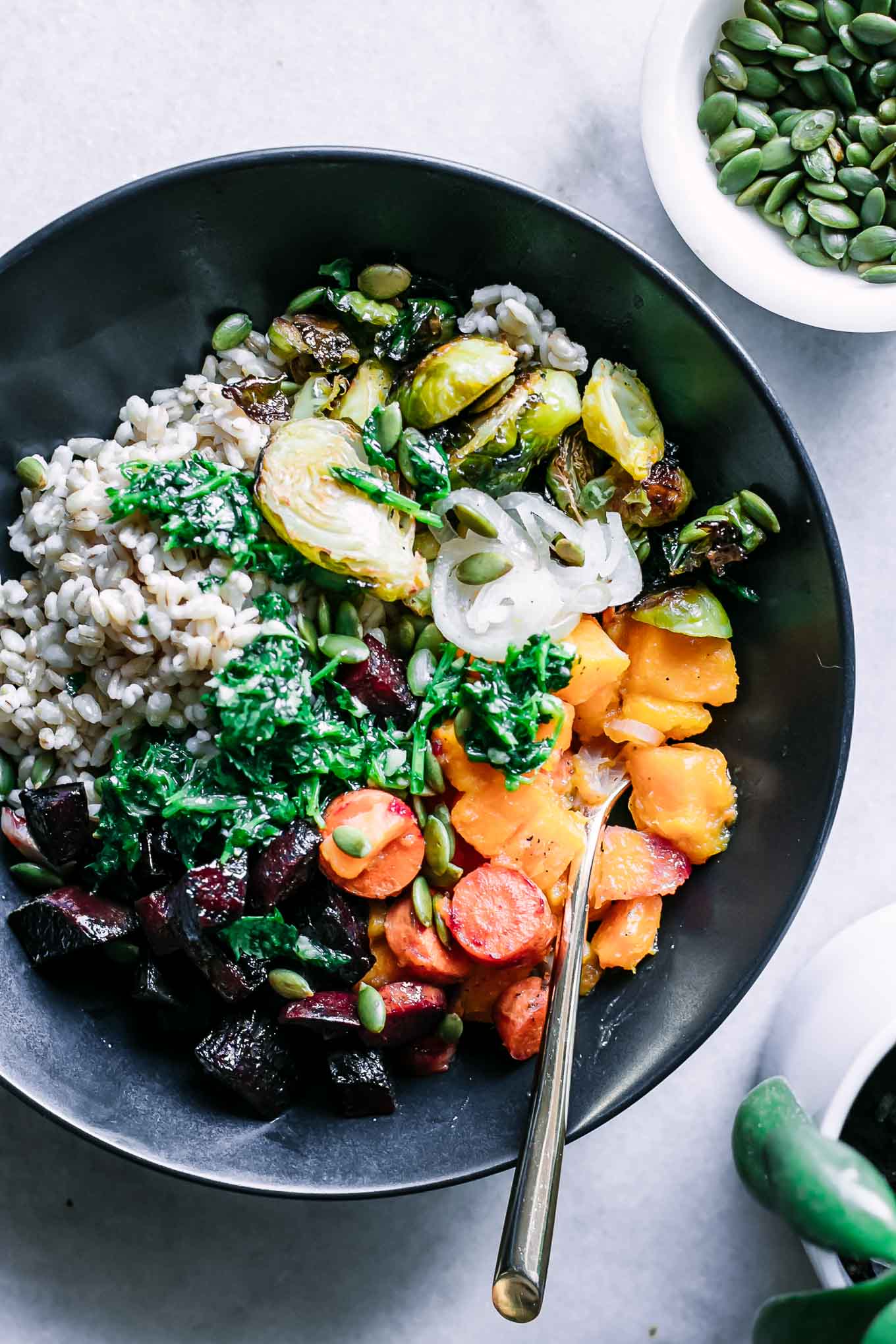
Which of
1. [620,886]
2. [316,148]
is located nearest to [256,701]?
[620,886]

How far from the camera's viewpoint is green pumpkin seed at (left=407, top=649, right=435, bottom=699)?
2.57m

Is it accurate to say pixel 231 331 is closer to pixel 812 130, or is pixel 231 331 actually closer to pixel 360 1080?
pixel 812 130

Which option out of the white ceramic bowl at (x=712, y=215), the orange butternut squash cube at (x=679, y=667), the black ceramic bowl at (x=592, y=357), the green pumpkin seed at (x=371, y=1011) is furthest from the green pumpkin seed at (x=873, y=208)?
the green pumpkin seed at (x=371, y=1011)

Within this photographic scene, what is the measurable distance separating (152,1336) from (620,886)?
165cm

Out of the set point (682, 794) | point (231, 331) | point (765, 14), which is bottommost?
point (682, 794)

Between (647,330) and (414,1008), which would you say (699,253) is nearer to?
(647,330)

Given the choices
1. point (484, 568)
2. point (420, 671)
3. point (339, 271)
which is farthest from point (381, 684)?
point (339, 271)

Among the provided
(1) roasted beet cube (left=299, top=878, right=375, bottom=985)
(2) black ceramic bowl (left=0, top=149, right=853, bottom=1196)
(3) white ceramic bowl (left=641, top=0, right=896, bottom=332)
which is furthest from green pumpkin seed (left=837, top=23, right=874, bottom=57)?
(1) roasted beet cube (left=299, top=878, right=375, bottom=985)

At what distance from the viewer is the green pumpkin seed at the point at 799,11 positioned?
8.79 ft

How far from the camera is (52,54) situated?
2.85 metres

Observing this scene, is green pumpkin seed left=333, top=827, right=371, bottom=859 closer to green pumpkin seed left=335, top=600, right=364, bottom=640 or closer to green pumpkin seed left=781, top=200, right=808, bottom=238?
green pumpkin seed left=335, top=600, right=364, bottom=640

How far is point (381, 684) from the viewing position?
99.1 inches

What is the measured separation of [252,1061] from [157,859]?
48cm

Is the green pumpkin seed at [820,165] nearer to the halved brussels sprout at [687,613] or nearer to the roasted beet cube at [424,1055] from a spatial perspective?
the halved brussels sprout at [687,613]
